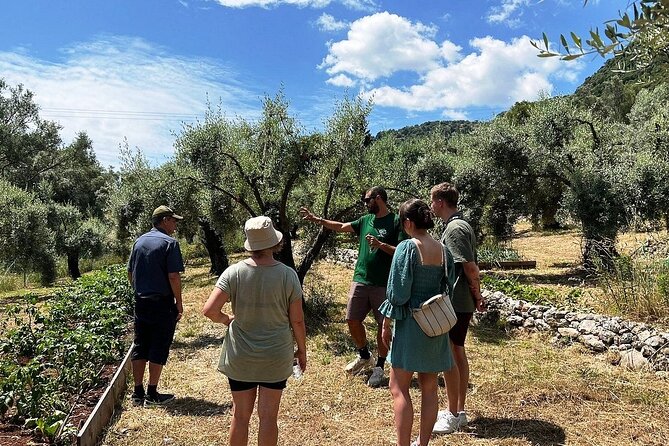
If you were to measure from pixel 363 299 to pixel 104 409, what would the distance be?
8.89ft

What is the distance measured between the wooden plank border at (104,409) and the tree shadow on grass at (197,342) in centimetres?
156

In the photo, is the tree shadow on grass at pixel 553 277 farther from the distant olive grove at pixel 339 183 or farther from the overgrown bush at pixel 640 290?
the overgrown bush at pixel 640 290

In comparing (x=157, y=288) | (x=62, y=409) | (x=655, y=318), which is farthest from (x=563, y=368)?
(x=62, y=409)

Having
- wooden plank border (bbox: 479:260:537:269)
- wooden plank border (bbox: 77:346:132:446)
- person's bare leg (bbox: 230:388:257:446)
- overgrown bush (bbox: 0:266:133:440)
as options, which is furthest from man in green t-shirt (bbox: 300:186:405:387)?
wooden plank border (bbox: 479:260:537:269)

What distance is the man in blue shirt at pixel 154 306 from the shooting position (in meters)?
4.98

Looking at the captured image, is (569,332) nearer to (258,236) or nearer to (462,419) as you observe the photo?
(462,419)

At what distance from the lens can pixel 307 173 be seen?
335 inches

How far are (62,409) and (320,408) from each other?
2342 millimetres

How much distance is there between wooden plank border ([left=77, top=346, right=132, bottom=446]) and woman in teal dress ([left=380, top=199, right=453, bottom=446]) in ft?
7.91

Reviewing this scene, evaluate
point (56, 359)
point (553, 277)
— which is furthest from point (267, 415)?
point (553, 277)

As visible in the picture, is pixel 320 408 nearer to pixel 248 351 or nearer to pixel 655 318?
pixel 248 351

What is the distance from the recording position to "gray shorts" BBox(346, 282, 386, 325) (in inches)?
209

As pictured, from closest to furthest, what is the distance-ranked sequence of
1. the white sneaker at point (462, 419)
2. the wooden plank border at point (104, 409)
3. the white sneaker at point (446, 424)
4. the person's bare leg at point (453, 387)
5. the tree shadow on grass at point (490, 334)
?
Result: 1. the wooden plank border at point (104, 409)
2. the person's bare leg at point (453, 387)
3. the white sneaker at point (446, 424)
4. the white sneaker at point (462, 419)
5. the tree shadow on grass at point (490, 334)

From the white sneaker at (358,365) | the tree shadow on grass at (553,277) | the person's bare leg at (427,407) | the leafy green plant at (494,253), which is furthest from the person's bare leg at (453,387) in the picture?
the leafy green plant at (494,253)
